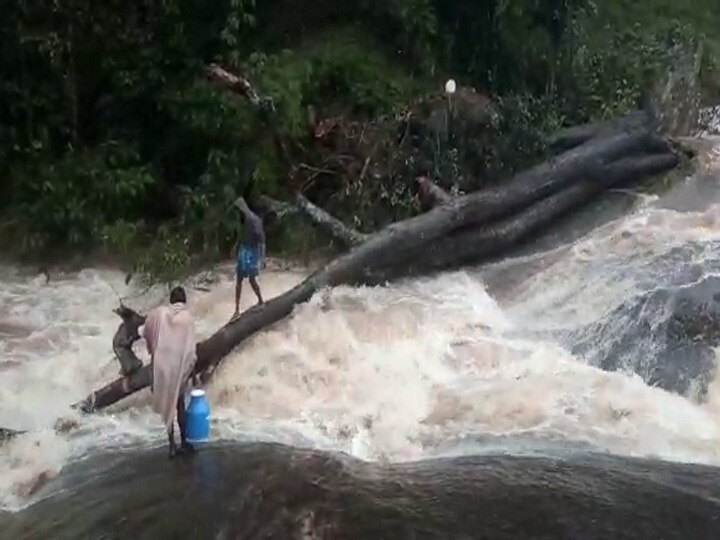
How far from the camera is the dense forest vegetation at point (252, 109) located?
12141 mm

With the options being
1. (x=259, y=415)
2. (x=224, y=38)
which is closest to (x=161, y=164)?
(x=224, y=38)

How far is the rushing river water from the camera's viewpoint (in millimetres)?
6727

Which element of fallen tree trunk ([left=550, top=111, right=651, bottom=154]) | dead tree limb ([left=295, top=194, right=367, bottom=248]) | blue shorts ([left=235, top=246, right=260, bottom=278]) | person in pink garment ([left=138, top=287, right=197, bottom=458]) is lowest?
person in pink garment ([left=138, top=287, right=197, bottom=458])

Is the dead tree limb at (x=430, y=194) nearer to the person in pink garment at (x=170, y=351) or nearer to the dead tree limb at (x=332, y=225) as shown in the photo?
the dead tree limb at (x=332, y=225)

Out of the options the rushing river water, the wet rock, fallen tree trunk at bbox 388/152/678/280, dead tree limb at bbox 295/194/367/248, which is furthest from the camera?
fallen tree trunk at bbox 388/152/678/280

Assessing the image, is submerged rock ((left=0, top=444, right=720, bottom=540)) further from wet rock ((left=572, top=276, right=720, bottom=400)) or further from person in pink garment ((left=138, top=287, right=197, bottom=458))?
wet rock ((left=572, top=276, right=720, bottom=400))

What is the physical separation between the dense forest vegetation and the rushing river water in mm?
1281

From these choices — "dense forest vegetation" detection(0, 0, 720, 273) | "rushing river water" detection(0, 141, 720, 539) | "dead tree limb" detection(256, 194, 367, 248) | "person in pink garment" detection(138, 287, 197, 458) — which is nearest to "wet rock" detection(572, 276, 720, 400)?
"rushing river water" detection(0, 141, 720, 539)

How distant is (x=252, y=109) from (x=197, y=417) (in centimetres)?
554

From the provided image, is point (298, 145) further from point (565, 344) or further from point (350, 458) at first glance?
point (350, 458)

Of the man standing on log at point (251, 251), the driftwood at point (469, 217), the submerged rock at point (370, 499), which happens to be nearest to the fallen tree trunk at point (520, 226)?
the driftwood at point (469, 217)

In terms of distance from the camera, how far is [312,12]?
14.2 meters

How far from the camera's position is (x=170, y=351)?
712cm

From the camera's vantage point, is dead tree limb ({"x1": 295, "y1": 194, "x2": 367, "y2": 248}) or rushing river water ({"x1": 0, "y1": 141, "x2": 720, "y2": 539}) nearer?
rushing river water ({"x1": 0, "y1": 141, "x2": 720, "y2": 539})
